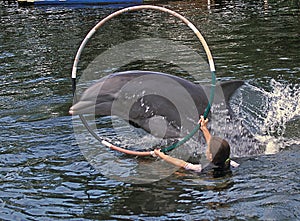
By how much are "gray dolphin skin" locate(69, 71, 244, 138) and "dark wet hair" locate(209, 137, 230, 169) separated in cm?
71

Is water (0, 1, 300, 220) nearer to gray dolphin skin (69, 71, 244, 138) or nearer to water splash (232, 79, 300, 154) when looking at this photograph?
water splash (232, 79, 300, 154)

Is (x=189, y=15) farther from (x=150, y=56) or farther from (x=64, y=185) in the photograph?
(x=64, y=185)

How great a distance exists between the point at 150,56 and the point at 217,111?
7.88 meters

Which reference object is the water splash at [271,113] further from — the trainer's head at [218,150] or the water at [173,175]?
the trainer's head at [218,150]

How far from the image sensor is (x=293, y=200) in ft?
23.2

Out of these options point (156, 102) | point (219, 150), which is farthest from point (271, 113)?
point (219, 150)

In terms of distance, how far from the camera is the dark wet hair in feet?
25.6

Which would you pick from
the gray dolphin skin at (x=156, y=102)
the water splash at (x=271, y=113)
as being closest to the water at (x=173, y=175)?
the water splash at (x=271, y=113)

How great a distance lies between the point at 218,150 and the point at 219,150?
0.02 meters

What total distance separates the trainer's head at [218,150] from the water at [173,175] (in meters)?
0.28

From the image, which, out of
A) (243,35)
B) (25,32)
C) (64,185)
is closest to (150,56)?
(243,35)

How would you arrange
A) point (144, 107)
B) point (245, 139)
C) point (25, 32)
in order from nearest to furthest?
1. point (144, 107)
2. point (245, 139)
3. point (25, 32)

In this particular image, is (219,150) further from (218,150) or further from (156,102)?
(156,102)

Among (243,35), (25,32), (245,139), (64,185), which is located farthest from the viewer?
(25,32)
